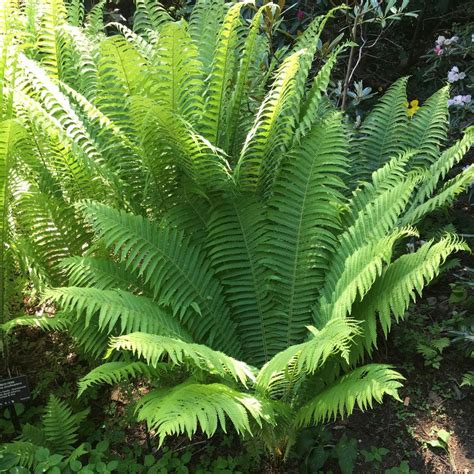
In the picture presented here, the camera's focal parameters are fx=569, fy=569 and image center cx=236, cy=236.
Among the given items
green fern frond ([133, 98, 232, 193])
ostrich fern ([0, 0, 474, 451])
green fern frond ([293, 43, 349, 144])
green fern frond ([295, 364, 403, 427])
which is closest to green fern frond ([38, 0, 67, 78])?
ostrich fern ([0, 0, 474, 451])

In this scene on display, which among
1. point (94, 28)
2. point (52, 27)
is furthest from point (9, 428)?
point (94, 28)

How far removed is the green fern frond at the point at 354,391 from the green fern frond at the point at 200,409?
16 centimetres

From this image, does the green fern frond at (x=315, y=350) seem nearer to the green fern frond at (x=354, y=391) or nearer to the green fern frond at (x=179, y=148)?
the green fern frond at (x=354, y=391)

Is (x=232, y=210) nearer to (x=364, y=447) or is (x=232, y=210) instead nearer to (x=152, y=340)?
(x=152, y=340)

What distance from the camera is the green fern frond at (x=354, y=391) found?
164 cm

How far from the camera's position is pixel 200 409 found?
61.6 inches

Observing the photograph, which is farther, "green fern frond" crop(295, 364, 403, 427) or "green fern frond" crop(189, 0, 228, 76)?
"green fern frond" crop(189, 0, 228, 76)

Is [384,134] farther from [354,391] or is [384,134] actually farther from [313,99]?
[354,391]

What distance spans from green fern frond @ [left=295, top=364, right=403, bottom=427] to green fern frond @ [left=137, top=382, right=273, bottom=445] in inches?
6.1

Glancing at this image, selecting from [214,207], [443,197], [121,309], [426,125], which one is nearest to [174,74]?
[214,207]

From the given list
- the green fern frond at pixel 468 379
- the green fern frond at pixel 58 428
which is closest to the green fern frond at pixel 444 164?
the green fern frond at pixel 468 379

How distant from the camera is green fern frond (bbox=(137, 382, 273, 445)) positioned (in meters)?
1.51

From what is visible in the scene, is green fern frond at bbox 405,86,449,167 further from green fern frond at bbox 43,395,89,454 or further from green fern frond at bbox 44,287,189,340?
green fern frond at bbox 43,395,89,454

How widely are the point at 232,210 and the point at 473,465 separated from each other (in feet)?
4.34
